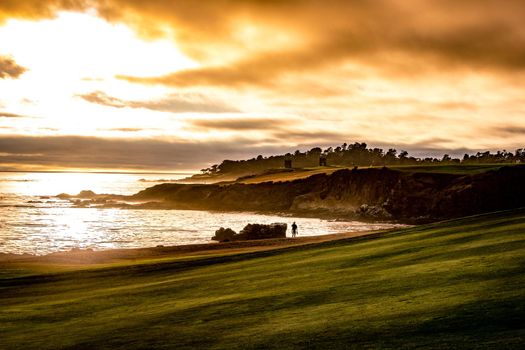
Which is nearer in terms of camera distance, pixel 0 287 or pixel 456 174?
pixel 0 287

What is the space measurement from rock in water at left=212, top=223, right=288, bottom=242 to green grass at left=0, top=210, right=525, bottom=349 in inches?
1385

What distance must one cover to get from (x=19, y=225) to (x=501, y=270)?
75713mm

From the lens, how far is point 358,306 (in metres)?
12.1

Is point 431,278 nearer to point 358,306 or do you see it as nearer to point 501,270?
point 501,270

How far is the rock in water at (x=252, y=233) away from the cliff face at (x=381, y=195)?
31198 mm

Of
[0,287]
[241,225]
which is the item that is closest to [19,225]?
[241,225]

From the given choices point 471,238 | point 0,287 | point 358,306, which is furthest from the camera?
point 0,287

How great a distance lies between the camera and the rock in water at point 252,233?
5996 cm

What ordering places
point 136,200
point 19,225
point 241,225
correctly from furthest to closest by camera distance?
point 136,200, point 241,225, point 19,225

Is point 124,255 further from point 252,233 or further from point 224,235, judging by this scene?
point 252,233

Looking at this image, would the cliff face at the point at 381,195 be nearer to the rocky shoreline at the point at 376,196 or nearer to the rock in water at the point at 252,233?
the rocky shoreline at the point at 376,196

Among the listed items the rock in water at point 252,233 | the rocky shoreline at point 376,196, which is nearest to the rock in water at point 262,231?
the rock in water at point 252,233

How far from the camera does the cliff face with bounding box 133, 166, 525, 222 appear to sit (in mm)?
85438

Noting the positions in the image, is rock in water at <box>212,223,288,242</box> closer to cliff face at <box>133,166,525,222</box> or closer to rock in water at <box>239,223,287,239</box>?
rock in water at <box>239,223,287,239</box>
